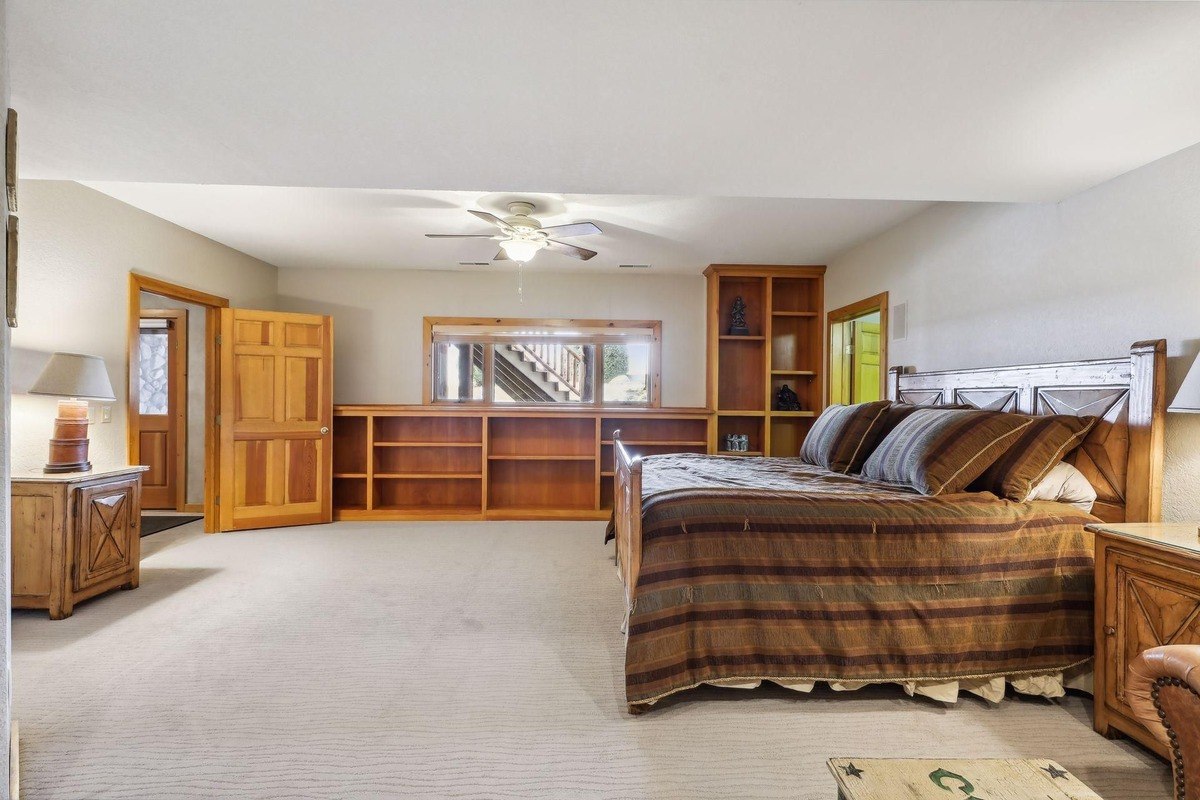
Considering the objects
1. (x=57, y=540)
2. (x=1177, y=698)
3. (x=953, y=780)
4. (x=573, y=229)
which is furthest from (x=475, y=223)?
(x=1177, y=698)

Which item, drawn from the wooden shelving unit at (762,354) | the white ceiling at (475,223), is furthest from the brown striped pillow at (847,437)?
the wooden shelving unit at (762,354)

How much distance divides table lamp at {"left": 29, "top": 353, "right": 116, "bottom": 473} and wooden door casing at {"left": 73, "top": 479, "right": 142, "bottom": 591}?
0.66 feet

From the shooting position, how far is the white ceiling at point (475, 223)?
339 cm

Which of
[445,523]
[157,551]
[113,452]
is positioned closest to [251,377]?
[113,452]

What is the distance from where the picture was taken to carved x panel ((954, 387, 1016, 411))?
263 cm

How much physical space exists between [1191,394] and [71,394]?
5007 millimetres

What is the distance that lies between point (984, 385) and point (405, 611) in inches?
135

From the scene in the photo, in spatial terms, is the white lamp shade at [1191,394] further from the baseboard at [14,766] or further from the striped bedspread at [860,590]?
the baseboard at [14,766]

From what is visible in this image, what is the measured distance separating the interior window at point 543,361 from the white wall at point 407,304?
0.13 m

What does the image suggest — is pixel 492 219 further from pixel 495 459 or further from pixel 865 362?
pixel 865 362

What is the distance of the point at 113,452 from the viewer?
3.54m

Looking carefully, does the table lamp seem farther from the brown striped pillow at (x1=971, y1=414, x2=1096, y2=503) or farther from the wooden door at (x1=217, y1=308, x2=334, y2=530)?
the brown striped pillow at (x1=971, y1=414, x2=1096, y2=503)

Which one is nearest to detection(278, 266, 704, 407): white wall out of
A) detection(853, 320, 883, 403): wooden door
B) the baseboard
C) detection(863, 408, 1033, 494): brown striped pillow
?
detection(853, 320, 883, 403): wooden door

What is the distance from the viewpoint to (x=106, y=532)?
298 centimetres
